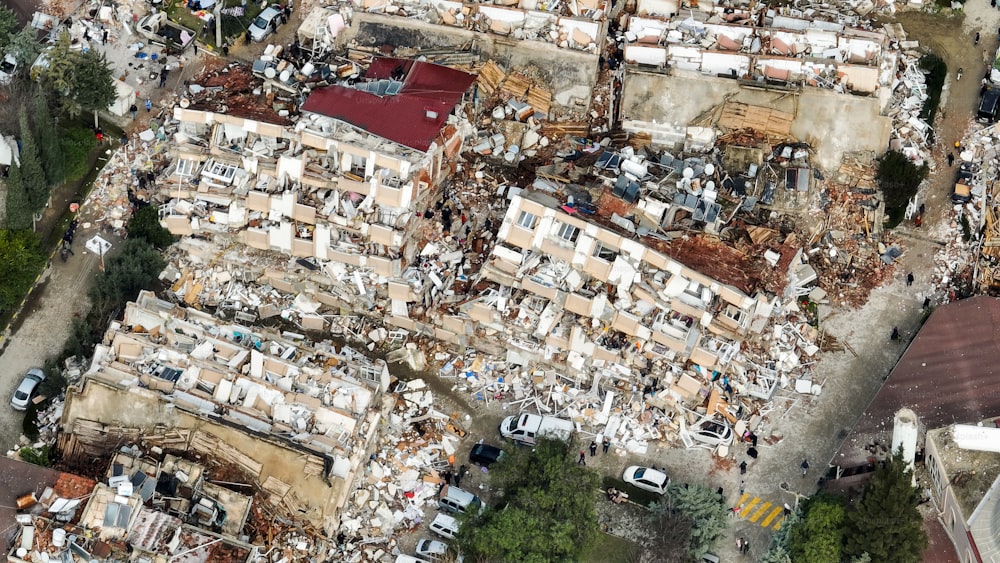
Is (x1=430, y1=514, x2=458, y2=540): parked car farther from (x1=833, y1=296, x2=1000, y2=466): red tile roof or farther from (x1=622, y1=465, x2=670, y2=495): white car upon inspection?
(x1=833, y1=296, x2=1000, y2=466): red tile roof

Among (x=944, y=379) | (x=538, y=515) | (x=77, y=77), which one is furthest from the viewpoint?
(x=77, y=77)

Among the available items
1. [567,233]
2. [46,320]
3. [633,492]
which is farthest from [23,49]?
[633,492]

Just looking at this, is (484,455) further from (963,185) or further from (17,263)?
(963,185)

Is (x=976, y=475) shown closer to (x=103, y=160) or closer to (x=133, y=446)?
(x=133, y=446)

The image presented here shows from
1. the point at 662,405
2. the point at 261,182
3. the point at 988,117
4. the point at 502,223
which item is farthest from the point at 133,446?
the point at 988,117

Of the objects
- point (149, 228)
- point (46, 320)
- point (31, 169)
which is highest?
point (31, 169)

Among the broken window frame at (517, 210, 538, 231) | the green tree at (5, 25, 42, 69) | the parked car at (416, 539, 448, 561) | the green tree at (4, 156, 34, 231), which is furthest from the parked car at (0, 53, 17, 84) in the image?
the parked car at (416, 539, 448, 561)

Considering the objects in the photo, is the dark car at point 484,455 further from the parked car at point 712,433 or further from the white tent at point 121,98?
the white tent at point 121,98
